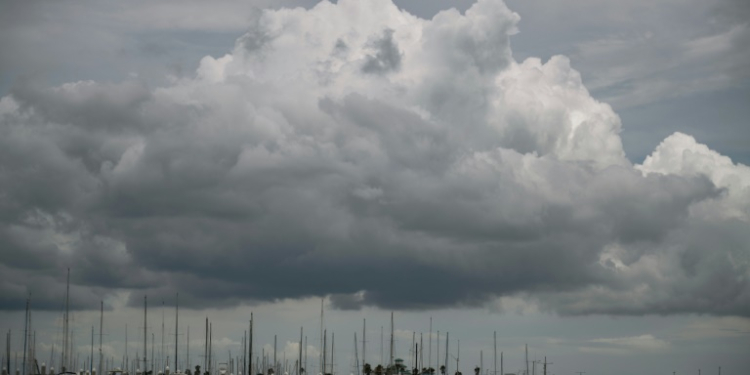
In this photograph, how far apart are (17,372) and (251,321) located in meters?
43.2

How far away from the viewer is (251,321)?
647ft

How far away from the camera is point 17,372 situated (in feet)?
648
